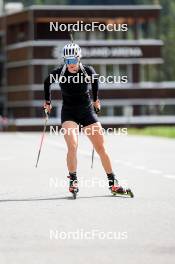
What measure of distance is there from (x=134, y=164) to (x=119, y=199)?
949 cm

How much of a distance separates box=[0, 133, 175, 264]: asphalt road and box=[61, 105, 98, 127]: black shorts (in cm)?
97

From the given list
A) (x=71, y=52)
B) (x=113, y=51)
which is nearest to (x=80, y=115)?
(x=71, y=52)

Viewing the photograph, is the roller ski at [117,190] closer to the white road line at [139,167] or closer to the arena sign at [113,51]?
the white road line at [139,167]

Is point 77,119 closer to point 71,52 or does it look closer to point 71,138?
point 71,138

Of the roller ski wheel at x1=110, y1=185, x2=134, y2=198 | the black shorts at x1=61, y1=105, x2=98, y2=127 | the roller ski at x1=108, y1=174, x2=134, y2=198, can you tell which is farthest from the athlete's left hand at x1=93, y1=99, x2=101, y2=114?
the roller ski wheel at x1=110, y1=185, x2=134, y2=198

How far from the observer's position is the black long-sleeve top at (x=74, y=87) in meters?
13.0

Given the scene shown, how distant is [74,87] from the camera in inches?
519

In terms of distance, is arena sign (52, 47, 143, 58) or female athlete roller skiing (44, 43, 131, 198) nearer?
female athlete roller skiing (44, 43, 131, 198)

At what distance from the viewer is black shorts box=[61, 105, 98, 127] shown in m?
13.5

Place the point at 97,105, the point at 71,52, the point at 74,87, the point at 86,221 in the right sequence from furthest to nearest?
the point at 97,105 < the point at 74,87 < the point at 71,52 < the point at 86,221

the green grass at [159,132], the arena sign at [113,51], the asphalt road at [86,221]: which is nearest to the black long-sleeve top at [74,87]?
the asphalt road at [86,221]

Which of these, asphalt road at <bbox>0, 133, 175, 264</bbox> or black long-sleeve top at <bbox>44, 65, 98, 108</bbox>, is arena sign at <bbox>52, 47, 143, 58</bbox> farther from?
black long-sleeve top at <bbox>44, 65, 98, 108</bbox>

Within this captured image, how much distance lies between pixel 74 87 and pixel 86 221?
303cm

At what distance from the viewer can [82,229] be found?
977 centimetres
